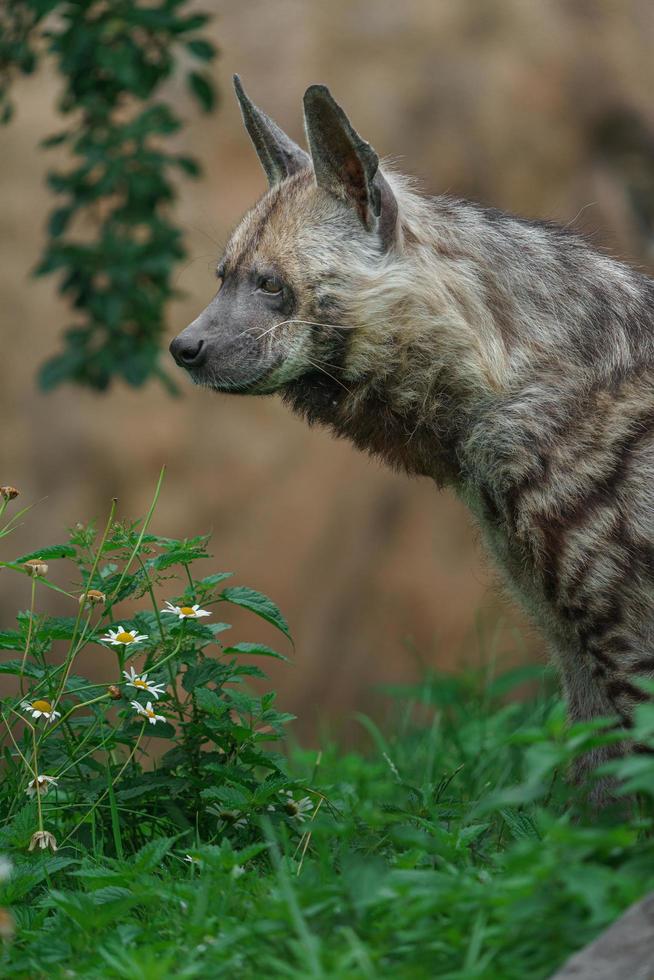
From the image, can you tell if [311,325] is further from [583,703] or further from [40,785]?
[40,785]

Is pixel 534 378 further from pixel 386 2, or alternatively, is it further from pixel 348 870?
pixel 386 2

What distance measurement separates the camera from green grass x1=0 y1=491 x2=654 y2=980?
2172mm

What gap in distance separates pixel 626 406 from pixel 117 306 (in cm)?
214

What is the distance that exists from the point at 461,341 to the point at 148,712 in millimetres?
1314

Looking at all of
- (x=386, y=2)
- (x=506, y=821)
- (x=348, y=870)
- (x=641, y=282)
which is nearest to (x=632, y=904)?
(x=348, y=870)

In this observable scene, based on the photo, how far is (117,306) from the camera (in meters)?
4.88

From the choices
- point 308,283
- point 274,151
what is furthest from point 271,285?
point 274,151

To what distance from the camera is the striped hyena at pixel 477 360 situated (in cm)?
341

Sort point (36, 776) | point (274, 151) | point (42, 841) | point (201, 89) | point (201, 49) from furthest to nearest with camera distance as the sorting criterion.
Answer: point (201, 89) < point (201, 49) < point (274, 151) < point (36, 776) < point (42, 841)

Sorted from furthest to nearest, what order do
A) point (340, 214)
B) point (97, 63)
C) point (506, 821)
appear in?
point (97, 63), point (340, 214), point (506, 821)

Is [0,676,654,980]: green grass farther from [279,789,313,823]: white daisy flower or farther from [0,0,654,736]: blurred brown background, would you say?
[0,0,654,736]: blurred brown background

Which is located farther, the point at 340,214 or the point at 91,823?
the point at 340,214

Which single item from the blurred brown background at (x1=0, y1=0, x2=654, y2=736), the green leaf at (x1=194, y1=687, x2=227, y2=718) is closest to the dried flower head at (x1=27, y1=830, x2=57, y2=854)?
the green leaf at (x1=194, y1=687, x2=227, y2=718)

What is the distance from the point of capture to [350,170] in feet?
12.3
